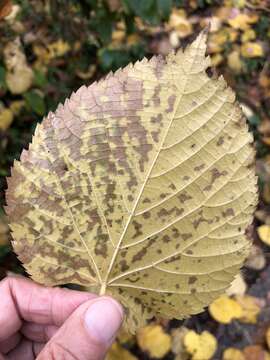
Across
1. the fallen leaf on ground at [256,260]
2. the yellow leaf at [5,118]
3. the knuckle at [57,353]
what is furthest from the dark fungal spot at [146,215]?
the yellow leaf at [5,118]

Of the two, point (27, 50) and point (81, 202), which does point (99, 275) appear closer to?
point (81, 202)

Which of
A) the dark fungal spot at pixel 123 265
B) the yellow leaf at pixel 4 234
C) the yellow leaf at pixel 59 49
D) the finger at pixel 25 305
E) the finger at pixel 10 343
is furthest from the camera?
the yellow leaf at pixel 59 49

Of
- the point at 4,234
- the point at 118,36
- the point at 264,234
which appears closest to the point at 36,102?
the point at 4,234

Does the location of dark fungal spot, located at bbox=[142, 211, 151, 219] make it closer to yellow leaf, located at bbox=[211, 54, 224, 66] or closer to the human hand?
the human hand

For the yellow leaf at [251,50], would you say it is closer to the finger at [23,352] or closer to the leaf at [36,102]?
the leaf at [36,102]

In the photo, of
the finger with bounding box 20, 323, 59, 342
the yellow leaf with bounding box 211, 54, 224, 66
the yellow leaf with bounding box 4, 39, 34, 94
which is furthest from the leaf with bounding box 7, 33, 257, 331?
the yellow leaf with bounding box 211, 54, 224, 66

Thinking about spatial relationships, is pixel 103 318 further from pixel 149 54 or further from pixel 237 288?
pixel 149 54
